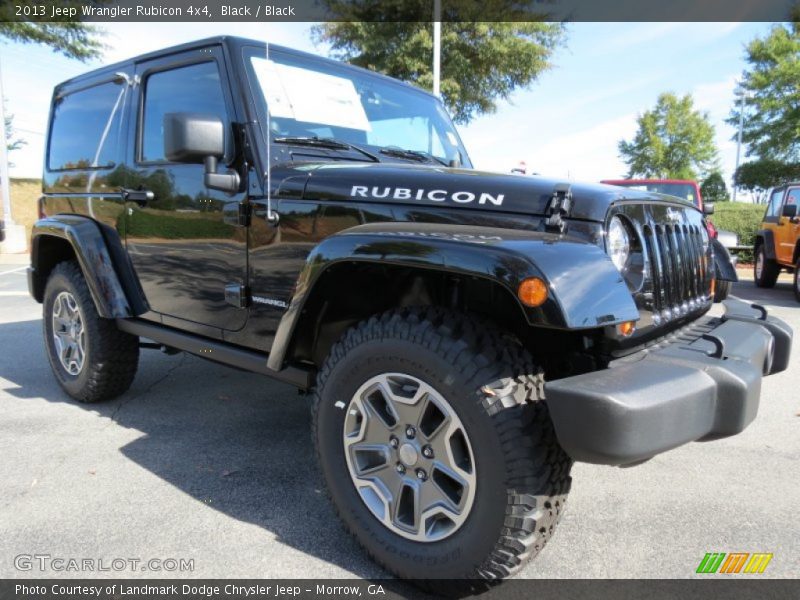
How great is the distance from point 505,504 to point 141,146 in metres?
2.75

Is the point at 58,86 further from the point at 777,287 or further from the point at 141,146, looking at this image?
the point at 777,287

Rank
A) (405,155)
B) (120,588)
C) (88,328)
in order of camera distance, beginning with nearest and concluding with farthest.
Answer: (120,588)
(405,155)
(88,328)

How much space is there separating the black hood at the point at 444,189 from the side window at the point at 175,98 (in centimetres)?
62

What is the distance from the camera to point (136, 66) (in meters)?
3.29

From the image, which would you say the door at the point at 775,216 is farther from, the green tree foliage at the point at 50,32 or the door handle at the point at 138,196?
the green tree foliage at the point at 50,32

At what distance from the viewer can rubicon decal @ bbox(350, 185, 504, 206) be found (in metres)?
2.07

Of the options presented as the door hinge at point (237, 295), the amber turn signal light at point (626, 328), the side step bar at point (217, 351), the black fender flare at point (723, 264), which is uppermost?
the black fender flare at point (723, 264)

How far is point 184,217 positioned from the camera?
9.54 feet

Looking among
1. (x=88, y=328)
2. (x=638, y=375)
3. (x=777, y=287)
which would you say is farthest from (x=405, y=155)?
(x=777, y=287)

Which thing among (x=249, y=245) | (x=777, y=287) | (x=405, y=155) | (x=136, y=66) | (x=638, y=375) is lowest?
(x=777, y=287)

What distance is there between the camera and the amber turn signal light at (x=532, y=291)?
1651 millimetres

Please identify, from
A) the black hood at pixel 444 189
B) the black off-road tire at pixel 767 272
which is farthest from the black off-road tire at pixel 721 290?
the black off-road tire at pixel 767 272

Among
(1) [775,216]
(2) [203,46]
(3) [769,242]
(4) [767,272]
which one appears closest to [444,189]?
(2) [203,46]

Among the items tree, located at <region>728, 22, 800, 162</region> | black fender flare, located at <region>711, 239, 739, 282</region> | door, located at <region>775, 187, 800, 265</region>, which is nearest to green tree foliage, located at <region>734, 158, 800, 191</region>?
tree, located at <region>728, 22, 800, 162</region>
